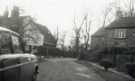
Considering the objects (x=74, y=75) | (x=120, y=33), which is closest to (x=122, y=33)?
(x=120, y=33)

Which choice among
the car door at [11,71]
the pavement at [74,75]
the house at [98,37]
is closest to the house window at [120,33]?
the house at [98,37]

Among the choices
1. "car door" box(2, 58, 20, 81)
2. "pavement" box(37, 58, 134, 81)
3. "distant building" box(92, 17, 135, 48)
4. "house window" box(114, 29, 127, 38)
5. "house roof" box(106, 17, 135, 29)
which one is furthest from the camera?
"house window" box(114, 29, 127, 38)

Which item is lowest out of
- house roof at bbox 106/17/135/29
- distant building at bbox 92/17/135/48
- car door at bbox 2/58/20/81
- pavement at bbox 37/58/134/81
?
pavement at bbox 37/58/134/81

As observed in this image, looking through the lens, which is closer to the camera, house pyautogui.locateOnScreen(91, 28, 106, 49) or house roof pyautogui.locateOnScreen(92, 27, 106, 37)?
house pyautogui.locateOnScreen(91, 28, 106, 49)

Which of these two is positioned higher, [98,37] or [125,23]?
[125,23]

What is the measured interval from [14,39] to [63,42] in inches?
2157

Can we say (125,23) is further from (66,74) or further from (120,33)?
(66,74)

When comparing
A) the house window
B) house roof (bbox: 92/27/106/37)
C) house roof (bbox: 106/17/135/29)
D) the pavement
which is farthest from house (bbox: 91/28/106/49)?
the pavement

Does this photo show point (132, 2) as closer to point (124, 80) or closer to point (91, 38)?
point (91, 38)

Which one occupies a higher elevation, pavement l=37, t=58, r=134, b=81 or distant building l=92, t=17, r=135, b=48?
distant building l=92, t=17, r=135, b=48

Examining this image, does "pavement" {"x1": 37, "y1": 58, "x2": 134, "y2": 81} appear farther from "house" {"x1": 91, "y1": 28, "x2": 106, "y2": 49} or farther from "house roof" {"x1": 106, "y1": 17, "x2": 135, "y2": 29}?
"house" {"x1": 91, "y1": 28, "x2": 106, "y2": 49}

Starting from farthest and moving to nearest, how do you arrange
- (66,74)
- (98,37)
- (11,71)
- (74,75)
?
(98,37) → (66,74) → (74,75) → (11,71)

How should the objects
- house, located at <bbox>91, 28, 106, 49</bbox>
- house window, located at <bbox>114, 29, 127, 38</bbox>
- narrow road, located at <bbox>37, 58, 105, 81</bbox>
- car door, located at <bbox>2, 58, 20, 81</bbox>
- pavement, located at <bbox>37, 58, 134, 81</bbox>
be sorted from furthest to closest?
house, located at <bbox>91, 28, 106, 49</bbox> → house window, located at <bbox>114, 29, 127, 38</bbox> → narrow road, located at <bbox>37, 58, 105, 81</bbox> → pavement, located at <bbox>37, 58, 134, 81</bbox> → car door, located at <bbox>2, 58, 20, 81</bbox>

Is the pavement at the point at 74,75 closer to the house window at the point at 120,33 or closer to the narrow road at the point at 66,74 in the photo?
the narrow road at the point at 66,74
